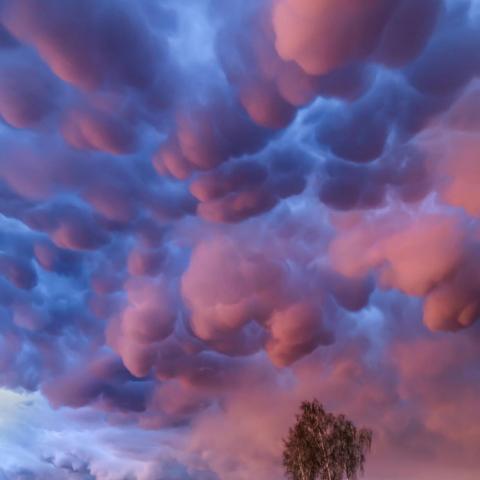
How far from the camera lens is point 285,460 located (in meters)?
89.9

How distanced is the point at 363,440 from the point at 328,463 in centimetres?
525

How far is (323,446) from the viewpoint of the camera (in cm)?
8488

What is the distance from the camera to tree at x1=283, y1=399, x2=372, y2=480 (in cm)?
8462

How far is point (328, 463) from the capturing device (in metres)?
84.3

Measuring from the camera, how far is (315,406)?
87.1m

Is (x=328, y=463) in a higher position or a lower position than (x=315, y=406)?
lower

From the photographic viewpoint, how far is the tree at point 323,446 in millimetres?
84625

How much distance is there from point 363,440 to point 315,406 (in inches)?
284

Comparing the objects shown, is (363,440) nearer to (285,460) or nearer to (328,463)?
(328,463)

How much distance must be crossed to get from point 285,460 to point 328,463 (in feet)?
24.9

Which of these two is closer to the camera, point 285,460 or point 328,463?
point 328,463

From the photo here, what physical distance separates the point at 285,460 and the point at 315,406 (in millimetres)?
9110

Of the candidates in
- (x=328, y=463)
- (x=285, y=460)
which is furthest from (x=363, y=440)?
(x=285, y=460)
